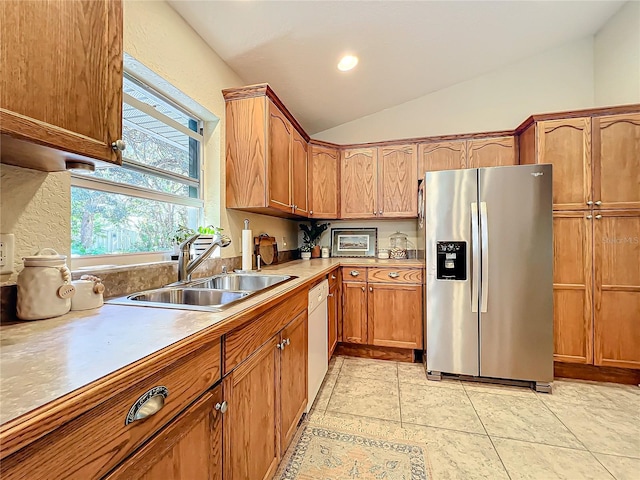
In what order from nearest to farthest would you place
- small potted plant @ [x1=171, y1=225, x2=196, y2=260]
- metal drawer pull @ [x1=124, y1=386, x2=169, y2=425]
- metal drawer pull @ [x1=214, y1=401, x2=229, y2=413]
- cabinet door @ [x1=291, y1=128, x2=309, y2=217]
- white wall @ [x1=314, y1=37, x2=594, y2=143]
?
metal drawer pull @ [x1=124, y1=386, x2=169, y2=425] → metal drawer pull @ [x1=214, y1=401, x2=229, y2=413] → small potted plant @ [x1=171, y1=225, x2=196, y2=260] → cabinet door @ [x1=291, y1=128, x2=309, y2=217] → white wall @ [x1=314, y1=37, x2=594, y2=143]

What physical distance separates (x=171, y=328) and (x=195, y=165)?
1.54 metres

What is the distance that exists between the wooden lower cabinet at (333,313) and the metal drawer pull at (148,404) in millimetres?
1857

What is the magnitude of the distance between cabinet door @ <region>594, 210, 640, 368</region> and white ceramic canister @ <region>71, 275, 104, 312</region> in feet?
10.7

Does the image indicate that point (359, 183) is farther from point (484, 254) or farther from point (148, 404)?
point (148, 404)

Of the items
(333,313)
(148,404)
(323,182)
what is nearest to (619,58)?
(323,182)

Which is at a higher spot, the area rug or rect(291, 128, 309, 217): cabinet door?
rect(291, 128, 309, 217): cabinet door

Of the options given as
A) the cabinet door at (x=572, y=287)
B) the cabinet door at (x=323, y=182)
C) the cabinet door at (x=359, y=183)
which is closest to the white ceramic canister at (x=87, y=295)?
the cabinet door at (x=323, y=182)

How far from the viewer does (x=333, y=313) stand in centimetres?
270

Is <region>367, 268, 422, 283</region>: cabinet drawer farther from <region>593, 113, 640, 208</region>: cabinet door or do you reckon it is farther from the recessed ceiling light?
the recessed ceiling light

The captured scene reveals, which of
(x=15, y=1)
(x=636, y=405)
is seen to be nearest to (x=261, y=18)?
(x=15, y=1)

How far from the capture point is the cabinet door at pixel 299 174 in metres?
2.63

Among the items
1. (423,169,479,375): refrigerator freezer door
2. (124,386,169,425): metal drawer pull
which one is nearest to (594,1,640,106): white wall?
(423,169,479,375): refrigerator freezer door

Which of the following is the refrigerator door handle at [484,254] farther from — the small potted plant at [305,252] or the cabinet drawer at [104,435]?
the cabinet drawer at [104,435]

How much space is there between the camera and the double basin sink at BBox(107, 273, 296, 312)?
110 cm
